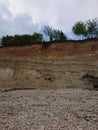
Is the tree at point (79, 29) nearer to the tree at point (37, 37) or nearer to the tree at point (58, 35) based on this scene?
the tree at point (58, 35)

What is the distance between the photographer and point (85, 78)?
28.0 metres

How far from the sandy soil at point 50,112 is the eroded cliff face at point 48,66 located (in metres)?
7.43

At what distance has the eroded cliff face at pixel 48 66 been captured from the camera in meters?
28.5

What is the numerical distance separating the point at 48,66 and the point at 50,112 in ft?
46.7

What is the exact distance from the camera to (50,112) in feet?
52.1

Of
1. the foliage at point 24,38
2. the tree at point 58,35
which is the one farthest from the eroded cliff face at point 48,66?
the foliage at point 24,38

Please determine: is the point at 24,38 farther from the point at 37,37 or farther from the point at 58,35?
the point at 58,35

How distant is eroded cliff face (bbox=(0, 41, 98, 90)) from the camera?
2855 cm

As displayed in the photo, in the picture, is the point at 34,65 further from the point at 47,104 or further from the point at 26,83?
the point at 47,104

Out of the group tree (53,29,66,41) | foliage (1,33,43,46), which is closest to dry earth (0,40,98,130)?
tree (53,29,66,41)

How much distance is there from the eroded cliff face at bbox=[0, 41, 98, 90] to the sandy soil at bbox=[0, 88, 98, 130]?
7433 mm

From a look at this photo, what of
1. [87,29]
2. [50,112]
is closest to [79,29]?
[87,29]

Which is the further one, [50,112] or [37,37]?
[37,37]

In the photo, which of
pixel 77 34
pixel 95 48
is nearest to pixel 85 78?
pixel 95 48
